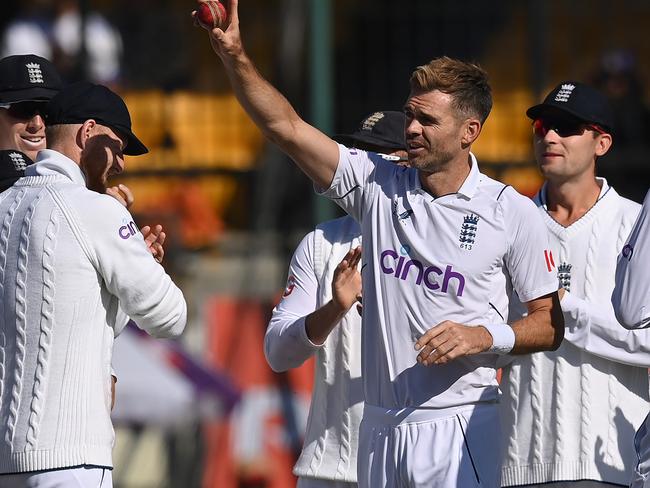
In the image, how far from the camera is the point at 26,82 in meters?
4.73

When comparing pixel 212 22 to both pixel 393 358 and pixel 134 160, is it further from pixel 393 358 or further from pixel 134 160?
pixel 134 160

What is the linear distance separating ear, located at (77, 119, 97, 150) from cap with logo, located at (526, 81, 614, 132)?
173 cm

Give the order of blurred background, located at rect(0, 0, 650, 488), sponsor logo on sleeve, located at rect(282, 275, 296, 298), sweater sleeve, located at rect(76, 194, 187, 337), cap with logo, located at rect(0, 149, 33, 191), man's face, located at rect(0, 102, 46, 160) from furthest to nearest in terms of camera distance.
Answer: blurred background, located at rect(0, 0, 650, 488) → man's face, located at rect(0, 102, 46, 160) → sponsor logo on sleeve, located at rect(282, 275, 296, 298) → cap with logo, located at rect(0, 149, 33, 191) → sweater sleeve, located at rect(76, 194, 187, 337)

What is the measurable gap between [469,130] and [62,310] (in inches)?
55.3

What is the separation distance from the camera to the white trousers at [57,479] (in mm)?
3852

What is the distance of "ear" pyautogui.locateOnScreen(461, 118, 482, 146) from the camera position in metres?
4.16

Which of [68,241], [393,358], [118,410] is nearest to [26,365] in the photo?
[68,241]

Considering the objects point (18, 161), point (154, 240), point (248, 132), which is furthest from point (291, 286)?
point (248, 132)

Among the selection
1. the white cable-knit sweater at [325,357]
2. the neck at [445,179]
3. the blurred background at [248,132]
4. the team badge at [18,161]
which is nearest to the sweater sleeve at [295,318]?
the white cable-knit sweater at [325,357]

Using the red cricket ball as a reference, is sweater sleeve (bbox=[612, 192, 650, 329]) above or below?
below

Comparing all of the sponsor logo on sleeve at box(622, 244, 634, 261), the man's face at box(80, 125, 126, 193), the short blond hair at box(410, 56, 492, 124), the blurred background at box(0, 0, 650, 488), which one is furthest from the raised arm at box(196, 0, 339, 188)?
the blurred background at box(0, 0, 650, 488)

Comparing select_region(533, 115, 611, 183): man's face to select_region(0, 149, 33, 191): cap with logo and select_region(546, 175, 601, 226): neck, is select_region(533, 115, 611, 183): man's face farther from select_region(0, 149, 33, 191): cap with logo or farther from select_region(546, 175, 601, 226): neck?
select_region(0, 149, 33, 191): cap with logo

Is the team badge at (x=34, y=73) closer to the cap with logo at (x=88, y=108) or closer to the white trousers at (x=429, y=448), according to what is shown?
the cap with logo at (x=88, y=108)

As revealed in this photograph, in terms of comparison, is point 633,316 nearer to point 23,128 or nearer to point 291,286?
point 291,286
